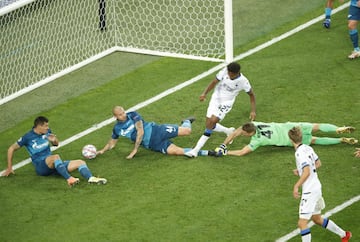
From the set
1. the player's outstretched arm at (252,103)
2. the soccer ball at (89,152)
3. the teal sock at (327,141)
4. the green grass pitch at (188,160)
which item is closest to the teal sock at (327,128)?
the teal sock at (327,141)

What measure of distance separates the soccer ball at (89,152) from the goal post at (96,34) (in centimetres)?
237

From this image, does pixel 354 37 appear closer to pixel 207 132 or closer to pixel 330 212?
pixel 207 132

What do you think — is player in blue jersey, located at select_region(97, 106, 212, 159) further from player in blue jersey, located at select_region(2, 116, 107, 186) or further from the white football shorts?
player in blue jersey, located at select_region(2, 116, 107, 186)

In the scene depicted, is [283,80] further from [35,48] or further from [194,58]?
[35,48]

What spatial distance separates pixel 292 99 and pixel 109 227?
4.74 metres

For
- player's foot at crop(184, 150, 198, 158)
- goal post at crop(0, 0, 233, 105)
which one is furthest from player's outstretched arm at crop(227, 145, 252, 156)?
goal post at crop(0, 0, 233, 105)

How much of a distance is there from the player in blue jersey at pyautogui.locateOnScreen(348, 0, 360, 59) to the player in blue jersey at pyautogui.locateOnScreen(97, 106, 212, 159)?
4.23m

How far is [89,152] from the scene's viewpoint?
51.8 feet

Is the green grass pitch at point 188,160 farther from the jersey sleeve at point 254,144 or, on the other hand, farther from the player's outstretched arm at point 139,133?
the player's outstretched arm at point 139,133

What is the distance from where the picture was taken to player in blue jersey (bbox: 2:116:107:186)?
49.7 ft

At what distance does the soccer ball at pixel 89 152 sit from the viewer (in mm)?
15793

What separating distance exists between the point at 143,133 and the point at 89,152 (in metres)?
0.90

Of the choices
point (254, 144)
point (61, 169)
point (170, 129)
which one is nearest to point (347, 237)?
point (254, 144)

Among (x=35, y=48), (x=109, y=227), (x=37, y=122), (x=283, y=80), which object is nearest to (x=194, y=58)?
(x=283, y=80)
